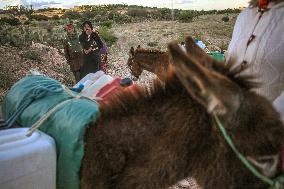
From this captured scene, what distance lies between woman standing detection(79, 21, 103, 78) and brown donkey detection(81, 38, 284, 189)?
8.66 metres

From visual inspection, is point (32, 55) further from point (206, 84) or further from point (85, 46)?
point (206, 84)

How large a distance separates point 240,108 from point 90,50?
934cm

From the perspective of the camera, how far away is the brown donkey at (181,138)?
1.51 metres

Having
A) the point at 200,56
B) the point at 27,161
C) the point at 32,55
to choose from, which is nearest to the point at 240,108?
the point at 200,56

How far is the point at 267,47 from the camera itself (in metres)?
2.39

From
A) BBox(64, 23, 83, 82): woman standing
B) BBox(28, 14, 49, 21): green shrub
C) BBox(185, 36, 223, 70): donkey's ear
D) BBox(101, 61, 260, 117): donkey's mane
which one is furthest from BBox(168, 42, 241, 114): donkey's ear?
BBox(28, 14, 49, 21): green shrub

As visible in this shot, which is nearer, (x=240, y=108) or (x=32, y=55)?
(x=240, y=108)

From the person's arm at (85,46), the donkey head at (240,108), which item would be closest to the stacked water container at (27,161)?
the donkey head at (240,108)

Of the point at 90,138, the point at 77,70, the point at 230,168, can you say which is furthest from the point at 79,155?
the point at 77,70

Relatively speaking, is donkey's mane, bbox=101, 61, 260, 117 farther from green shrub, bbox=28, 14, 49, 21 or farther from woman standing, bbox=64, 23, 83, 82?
green shrub, bbox=28, 14, 49, 21

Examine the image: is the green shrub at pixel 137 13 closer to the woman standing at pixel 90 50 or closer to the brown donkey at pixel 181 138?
the woman standing at pixel 90 50

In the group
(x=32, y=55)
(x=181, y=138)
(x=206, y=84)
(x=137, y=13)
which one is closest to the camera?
(x=206, y=84)

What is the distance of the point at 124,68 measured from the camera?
18.1m

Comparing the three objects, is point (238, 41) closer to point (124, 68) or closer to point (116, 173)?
point (116, 173)
